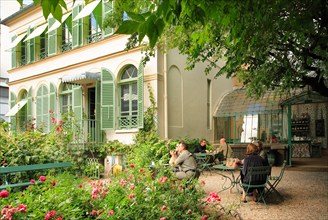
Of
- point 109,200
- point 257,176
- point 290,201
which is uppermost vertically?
point 109,200

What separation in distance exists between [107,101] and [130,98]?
36.6 inches

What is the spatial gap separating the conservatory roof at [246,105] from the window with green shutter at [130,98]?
4.69 meters

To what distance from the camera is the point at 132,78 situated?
12297 millimetres

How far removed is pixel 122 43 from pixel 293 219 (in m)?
9.21

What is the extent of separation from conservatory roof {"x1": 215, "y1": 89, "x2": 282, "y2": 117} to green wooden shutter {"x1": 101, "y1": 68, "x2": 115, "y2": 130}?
17.3 ft

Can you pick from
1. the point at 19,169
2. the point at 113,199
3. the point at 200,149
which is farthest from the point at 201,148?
the point at 113,199

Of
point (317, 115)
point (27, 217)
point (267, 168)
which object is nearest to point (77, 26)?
point (267, 168)

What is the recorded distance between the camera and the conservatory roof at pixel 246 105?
14.1m

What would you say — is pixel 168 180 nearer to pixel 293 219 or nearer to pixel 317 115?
pixel 293 219

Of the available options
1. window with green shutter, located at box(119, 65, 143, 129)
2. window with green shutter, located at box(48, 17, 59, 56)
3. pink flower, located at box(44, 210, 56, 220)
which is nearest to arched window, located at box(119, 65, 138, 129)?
window with green shutter, located at box(119, 65, 143, 129)

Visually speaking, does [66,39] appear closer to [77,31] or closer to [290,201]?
[77,31]

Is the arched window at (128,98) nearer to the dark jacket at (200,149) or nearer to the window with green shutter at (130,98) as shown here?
the window with green shutter at (130,98)

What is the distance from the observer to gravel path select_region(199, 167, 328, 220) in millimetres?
5953

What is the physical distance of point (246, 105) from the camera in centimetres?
1480
